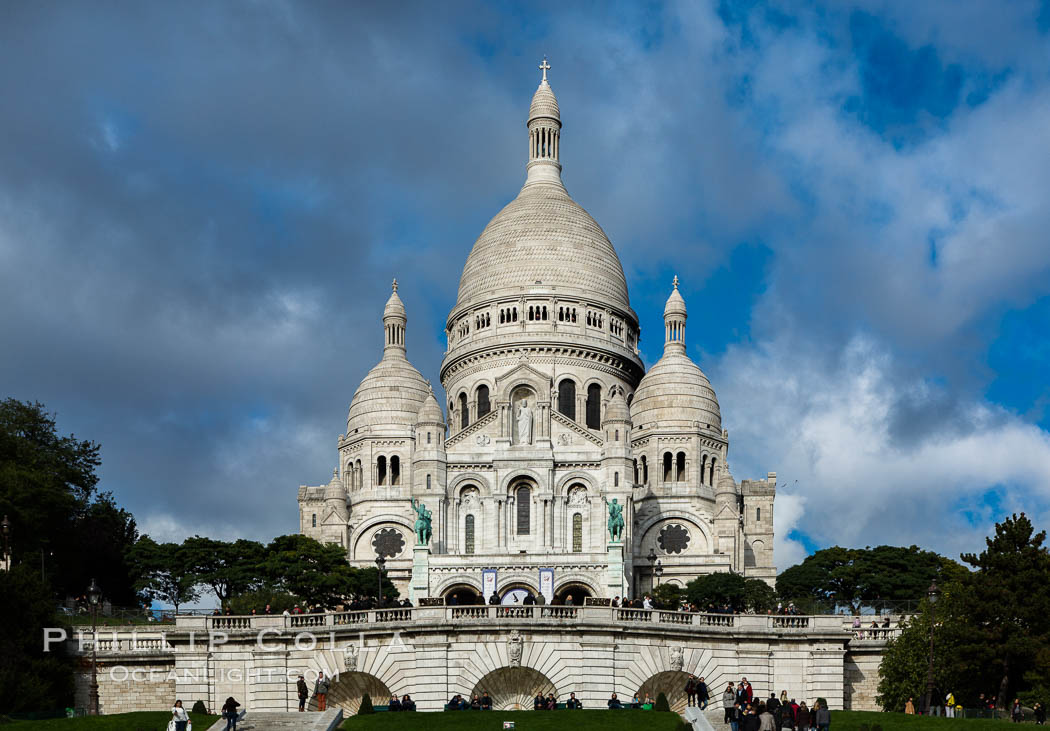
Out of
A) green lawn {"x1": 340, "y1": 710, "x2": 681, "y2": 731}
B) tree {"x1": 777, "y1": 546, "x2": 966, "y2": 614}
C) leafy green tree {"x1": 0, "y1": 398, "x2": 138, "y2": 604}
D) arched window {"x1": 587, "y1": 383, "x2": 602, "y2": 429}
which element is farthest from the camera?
arched window {"x1": 587, "y1": 383, "x2": 602, "y2": 429}

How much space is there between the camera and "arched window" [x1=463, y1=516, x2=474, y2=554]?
105 metres

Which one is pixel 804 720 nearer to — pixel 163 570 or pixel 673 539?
pixel 163 570

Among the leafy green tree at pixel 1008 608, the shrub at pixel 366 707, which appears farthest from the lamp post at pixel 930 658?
the shrub at pixel 366 707

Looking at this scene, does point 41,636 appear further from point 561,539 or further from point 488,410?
point 488,410

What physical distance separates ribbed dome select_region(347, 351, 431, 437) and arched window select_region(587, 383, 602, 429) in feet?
37.7

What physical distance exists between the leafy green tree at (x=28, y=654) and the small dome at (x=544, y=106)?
82061mm

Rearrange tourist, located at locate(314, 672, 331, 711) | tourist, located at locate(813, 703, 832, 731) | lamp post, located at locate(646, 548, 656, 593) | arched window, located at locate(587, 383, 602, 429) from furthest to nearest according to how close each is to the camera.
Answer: arched window, located at locate(587, 383, 602, 429), lamp post, located at locate(646, 548, 656, 593), tourist, located at locate(314, 672, 331, 711), tourist, located at locate(813, 703, 832, 731)

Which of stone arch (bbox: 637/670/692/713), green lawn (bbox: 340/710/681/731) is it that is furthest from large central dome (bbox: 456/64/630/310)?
green lawn (bbox: 340/710/681/731)

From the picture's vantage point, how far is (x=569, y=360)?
120000mm

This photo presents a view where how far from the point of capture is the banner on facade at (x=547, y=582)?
93.5m

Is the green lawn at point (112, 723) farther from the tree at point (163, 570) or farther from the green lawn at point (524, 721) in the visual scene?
the tree at point (163, 570)

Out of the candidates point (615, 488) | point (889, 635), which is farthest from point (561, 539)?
point (889, 635)

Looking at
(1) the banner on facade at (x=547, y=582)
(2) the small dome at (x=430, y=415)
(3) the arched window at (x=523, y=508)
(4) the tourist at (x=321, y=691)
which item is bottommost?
(4) the tourist at (x=321, y=691)

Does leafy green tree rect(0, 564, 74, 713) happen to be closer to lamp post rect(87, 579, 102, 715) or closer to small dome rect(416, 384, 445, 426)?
lamp post rect(87, 579, 102, 715)
